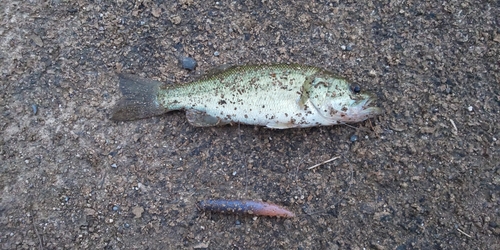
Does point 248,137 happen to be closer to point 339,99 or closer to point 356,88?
point 339,99

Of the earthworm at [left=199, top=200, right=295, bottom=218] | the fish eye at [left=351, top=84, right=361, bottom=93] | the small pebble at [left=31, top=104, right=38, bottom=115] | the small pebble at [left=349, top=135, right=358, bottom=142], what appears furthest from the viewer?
the small pebble at [left=31, top=104, right=38, bottom=115]

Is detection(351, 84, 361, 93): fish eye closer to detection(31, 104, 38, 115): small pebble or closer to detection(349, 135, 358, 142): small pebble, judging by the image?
detection(349, 135, 358, 142): small pebble

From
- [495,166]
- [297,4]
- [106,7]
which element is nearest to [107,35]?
[106,7]

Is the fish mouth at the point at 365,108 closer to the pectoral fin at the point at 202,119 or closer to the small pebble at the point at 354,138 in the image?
the small pebble at the point at 354,138

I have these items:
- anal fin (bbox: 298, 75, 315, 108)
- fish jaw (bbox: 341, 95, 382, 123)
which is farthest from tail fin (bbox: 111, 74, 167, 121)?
fish jaw (bbox: 341, 95, 382, 123)

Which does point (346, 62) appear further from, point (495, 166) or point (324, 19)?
point (495, 166)

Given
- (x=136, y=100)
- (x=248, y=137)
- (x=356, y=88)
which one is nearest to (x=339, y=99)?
(x=356, y=88)
